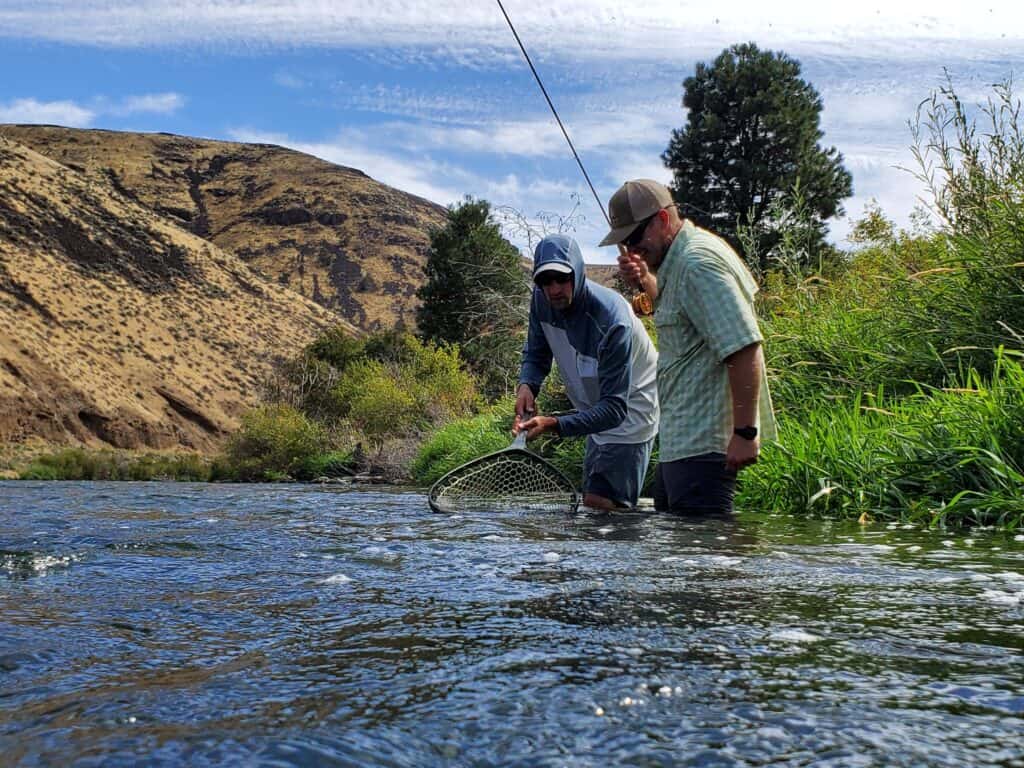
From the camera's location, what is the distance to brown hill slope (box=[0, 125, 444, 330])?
78.7 m

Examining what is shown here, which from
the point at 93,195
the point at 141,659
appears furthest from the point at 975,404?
the point at 93,195

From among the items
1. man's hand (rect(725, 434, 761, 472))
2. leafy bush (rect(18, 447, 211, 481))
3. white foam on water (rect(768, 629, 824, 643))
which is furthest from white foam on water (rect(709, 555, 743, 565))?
leafy bush (rect(18, 447, 211, 481))

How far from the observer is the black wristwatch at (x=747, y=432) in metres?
4.09

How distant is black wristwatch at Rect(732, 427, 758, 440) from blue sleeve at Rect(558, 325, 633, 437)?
3.60ft

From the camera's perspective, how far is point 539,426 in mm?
5277

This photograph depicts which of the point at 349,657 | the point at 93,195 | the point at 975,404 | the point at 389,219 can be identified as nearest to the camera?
the point at 349,657

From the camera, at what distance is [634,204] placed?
4.29 m

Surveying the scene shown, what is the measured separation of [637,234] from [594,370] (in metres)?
1.08

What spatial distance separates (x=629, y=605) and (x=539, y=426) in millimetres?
2463

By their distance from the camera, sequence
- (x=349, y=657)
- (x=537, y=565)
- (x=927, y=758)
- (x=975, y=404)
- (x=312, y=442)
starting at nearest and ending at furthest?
(x=927, y=758) → (x=349, y=657) → (x=537, y=565) → (x=975, y=404) → (x=312, y=442)

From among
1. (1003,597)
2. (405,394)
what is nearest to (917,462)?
(1003,597)

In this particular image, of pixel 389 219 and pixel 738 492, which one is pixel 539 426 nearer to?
pixel 738 492

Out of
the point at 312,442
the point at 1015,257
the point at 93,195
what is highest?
the point at 93,195

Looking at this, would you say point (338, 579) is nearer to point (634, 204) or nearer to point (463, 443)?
point (634, 204)
